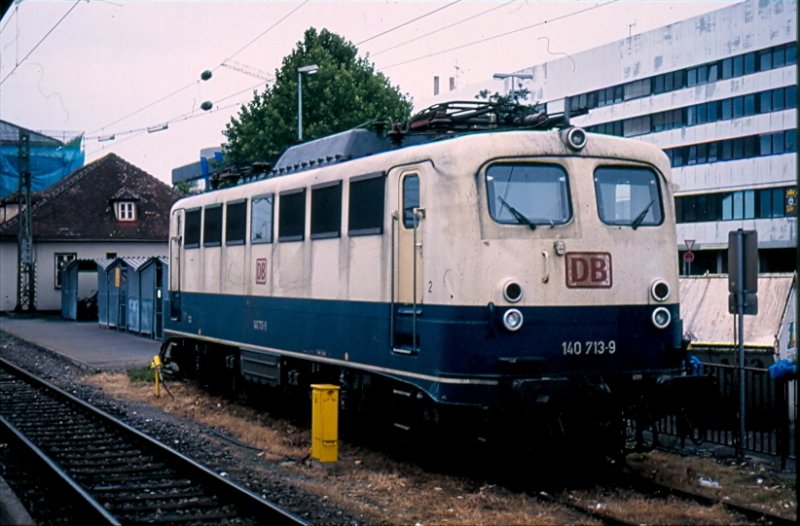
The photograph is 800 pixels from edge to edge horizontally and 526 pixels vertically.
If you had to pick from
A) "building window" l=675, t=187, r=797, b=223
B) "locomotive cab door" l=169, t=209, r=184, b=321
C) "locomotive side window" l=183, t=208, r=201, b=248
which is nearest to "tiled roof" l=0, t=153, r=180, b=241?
"building window" l=675, t=187, r=797, b=223

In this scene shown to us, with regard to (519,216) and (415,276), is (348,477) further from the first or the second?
(519,216)

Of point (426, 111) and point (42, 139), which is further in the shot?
point (42, 139)

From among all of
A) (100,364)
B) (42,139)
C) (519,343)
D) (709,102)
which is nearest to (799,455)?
(519,343)

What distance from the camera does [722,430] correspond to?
14.0 meters

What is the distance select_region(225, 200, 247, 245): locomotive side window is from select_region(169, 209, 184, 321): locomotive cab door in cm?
259

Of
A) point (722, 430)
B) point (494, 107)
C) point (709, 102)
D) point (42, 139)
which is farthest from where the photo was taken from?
point (42, 139)

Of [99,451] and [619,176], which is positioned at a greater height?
[619,176]

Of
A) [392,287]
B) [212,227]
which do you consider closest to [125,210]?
[212,227]

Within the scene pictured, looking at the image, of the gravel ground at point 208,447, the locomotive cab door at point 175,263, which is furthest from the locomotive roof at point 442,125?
the locomotive cab door at point 175,263

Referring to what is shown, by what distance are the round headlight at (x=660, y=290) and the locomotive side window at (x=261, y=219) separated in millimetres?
5702

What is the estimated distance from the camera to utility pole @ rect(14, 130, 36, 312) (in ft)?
145

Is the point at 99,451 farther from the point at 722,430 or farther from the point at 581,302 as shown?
the point at 722,430

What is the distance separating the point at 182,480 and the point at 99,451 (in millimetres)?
2433

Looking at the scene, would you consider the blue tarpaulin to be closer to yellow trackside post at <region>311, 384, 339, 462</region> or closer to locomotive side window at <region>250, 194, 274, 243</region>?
locomotive side window at <region>250, 194, 274, 243</region>
